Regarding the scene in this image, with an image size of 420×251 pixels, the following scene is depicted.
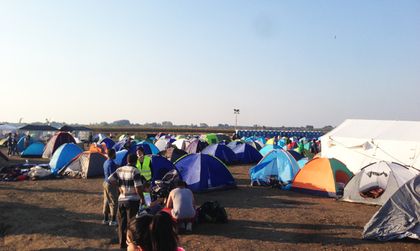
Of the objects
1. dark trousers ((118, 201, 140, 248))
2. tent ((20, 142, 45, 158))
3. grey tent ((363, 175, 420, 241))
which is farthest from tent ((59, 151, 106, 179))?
grey tent ((363, 175, 420, 241))

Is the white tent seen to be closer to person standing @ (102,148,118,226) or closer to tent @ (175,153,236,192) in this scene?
tent @ (175,153,236,192)

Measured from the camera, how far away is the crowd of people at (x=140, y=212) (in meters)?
2.59

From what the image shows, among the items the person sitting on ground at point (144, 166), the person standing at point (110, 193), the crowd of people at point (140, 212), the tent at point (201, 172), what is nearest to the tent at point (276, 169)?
the tent at point (201, 172)

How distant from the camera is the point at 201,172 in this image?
13477 millimetres

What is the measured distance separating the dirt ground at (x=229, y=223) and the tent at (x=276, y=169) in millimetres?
1080

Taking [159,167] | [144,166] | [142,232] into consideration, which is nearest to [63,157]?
[159,167]

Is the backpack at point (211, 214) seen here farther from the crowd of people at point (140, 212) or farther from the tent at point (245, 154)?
the tent at point (245, 154)

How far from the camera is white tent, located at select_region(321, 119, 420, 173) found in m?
16.7

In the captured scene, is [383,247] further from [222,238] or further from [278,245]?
[222,238]

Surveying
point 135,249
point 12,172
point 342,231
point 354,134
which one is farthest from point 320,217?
point 12,172

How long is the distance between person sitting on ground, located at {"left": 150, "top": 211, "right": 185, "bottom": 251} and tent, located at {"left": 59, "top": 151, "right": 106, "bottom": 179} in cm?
1535

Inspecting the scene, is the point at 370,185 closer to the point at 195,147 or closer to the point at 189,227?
the point at 189,227

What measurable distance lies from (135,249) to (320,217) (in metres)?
8.23

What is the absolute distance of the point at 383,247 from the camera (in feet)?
25.8
